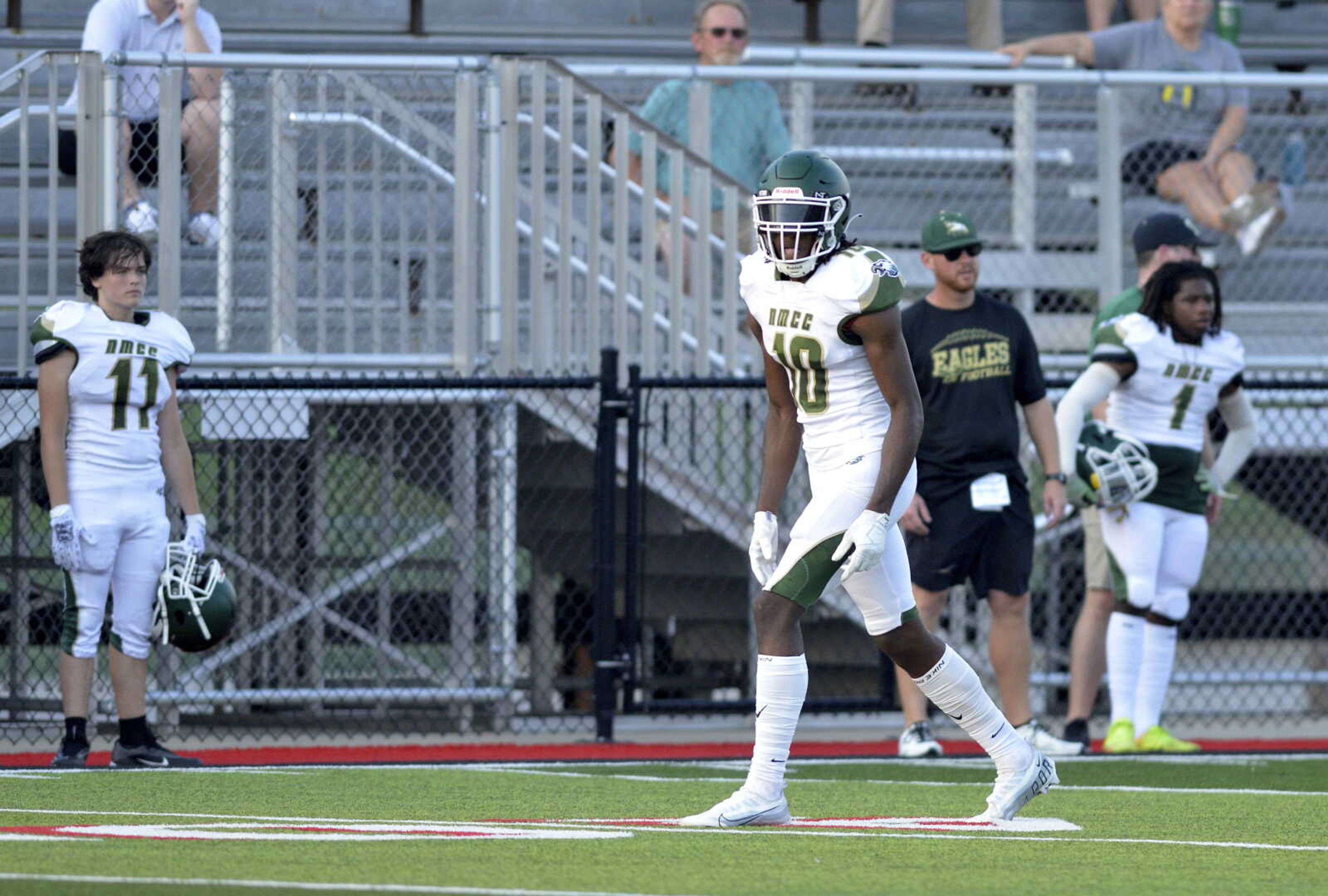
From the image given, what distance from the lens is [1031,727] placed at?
8.26 meters

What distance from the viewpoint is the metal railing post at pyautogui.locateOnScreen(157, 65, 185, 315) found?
9062 millimetres

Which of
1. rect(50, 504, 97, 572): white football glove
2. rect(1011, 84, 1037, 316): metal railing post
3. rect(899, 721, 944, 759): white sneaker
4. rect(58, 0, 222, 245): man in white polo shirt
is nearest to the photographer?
rect(50, 504, 97, 572): white football glove

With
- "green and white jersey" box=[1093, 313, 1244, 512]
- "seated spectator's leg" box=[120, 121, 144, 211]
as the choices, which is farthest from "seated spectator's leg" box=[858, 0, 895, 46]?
"seated spectator's leg" box=[120, 121, 144, 211]

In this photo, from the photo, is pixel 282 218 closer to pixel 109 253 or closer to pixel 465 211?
pixel 465 211

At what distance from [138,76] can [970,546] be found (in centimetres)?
393

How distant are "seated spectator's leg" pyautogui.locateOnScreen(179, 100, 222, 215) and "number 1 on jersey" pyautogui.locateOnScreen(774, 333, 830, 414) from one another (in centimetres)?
420

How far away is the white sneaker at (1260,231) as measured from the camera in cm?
1133

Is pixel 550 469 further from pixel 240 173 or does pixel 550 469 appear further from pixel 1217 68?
pixel 1217 68

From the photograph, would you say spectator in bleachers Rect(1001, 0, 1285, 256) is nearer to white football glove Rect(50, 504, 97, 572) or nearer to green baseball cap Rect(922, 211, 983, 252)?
green baseball cap Rect(922, 211, 983, 252)

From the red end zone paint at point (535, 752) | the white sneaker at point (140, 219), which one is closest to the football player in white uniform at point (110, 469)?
the red end zone paint at point (535, 752)

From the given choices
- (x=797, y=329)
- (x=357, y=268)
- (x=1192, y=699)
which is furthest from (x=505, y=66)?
(x=1192, y=699)

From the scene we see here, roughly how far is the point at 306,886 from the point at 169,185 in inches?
209

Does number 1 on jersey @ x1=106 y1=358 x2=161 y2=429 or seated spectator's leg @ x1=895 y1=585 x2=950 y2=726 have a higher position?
number 1 on jersey @ x1=106 y1=358 x2=161 y2=429

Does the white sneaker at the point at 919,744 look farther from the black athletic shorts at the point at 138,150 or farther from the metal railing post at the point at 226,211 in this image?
the black athletic shorts at the point at 138,150
